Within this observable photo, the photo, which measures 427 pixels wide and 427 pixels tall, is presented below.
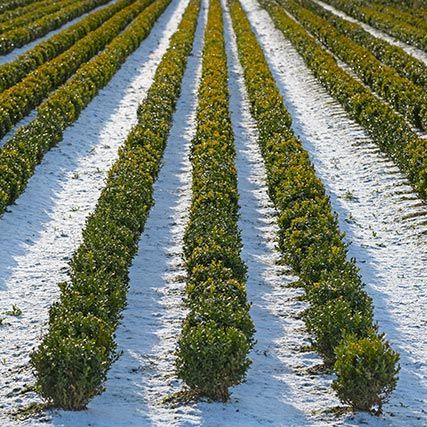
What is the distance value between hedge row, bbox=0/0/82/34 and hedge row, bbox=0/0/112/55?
2.43 ft

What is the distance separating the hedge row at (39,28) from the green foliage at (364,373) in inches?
1038

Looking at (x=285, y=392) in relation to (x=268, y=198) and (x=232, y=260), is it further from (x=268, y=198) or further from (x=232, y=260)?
(x=268, y=198)

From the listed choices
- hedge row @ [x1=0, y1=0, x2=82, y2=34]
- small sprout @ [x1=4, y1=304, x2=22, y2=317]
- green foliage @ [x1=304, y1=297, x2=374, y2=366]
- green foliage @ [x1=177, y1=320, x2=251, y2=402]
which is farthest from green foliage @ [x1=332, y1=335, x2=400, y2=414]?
hedge row @ [x1=0, y1=0, x2=82, y2=34]

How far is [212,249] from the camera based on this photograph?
37.6 feet

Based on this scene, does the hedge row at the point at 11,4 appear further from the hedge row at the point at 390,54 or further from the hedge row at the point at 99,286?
the hedge row at the point at 99,286

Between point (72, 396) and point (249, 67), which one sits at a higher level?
point (249, 67)

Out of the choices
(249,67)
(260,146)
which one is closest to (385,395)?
(260,146)

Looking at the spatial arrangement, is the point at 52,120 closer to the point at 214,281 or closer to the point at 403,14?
the point at 214,281

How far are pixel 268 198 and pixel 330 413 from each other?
7925mm

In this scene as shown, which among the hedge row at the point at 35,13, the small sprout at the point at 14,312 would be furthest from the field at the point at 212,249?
the hedge row at the point at 35,13

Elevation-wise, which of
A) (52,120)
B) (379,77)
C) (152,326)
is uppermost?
(379,77)

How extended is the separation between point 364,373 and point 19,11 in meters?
39.1

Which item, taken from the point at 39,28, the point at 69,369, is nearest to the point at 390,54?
the point at 39,28

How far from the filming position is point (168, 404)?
897 centimetres
